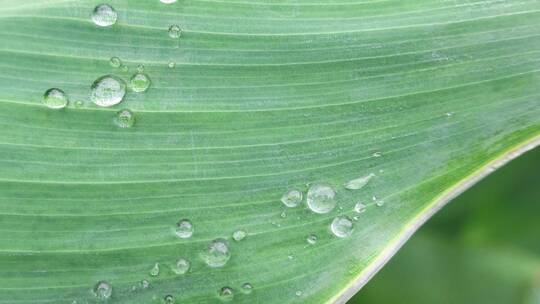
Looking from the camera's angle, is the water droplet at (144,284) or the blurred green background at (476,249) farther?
the blurred green background at (476,249)

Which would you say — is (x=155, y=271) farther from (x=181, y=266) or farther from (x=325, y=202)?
(x=325, y=202)

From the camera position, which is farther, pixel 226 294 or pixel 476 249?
pixel 476 249

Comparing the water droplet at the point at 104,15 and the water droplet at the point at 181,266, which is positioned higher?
the water droplet at the point at 104,15

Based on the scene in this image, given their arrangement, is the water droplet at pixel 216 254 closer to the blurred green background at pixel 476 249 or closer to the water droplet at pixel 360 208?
the water droplet at pixel 360 208

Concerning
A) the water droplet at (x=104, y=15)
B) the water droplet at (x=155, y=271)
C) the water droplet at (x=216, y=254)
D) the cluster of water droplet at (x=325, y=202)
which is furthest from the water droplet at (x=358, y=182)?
the water droplet at (x=104, y=15)

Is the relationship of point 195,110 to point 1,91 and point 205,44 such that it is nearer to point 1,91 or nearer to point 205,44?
point 205,44

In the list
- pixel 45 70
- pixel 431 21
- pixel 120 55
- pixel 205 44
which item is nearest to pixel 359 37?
pixel 431 21

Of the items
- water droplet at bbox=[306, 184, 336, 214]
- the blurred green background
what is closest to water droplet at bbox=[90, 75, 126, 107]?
water droplet at bbox=[306, 184, 336, 214]

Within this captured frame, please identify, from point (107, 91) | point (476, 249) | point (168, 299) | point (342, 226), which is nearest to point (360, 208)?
point (342, 226)
